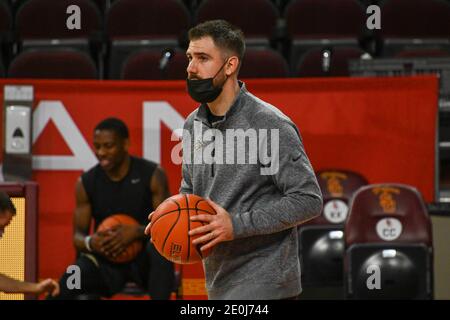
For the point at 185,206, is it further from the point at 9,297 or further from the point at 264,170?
the point at 9,297

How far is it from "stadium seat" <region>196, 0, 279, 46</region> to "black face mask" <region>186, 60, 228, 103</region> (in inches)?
163

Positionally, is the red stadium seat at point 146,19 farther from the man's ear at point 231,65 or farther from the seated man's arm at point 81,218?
the man's ear at point 231,65

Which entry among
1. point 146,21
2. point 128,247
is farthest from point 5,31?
point 128,247

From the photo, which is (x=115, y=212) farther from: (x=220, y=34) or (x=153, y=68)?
(x=220, y=34)

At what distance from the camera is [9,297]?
486 centimetres

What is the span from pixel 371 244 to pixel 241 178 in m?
2.39

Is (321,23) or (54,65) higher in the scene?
(321,23)

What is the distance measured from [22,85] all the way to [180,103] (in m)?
1.06

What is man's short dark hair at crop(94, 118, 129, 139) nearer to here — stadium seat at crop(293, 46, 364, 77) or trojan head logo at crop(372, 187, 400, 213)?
trojan head logo at crop(372, 187, 400, 213)

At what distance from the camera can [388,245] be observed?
5668 millimetres

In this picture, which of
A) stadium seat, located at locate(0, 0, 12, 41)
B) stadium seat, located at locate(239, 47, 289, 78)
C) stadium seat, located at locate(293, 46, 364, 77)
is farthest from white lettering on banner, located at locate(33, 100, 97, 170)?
stadium seat, located at locate(293, 46, 364, 77)

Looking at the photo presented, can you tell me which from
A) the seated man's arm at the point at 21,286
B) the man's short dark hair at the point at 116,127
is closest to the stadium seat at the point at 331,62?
the man's short dark hair at the point at 116,127
